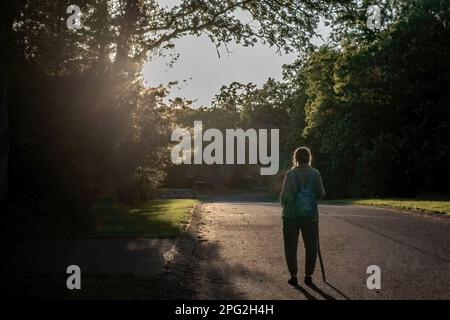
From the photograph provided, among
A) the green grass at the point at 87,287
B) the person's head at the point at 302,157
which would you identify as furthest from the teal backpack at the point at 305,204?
the green grass at the point at 87,287

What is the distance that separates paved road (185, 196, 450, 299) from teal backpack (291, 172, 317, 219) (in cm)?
97

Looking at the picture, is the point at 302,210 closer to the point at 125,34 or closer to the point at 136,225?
the point at 136,225

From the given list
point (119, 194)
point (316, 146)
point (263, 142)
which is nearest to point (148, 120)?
point (119, 194)

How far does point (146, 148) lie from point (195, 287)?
13.1 metres

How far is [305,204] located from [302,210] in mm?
103

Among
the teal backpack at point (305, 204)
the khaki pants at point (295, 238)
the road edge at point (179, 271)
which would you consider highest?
the teal backpack at point (305, 204)

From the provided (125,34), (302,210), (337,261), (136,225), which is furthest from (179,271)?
(125,34)

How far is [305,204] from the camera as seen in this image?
9062mm

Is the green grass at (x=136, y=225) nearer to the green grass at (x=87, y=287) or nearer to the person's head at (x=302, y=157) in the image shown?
the green grass at (x=87, y=287)

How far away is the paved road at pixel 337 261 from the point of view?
26.4 ft

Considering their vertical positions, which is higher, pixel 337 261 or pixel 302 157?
pixel 302 157

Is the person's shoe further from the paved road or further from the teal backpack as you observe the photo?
the teal backpack

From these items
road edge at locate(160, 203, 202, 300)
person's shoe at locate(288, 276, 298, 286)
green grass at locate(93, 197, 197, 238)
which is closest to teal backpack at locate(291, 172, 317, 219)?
person's shoe at locate(288, 276, 298, 286)

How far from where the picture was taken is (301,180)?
9.21 metres
